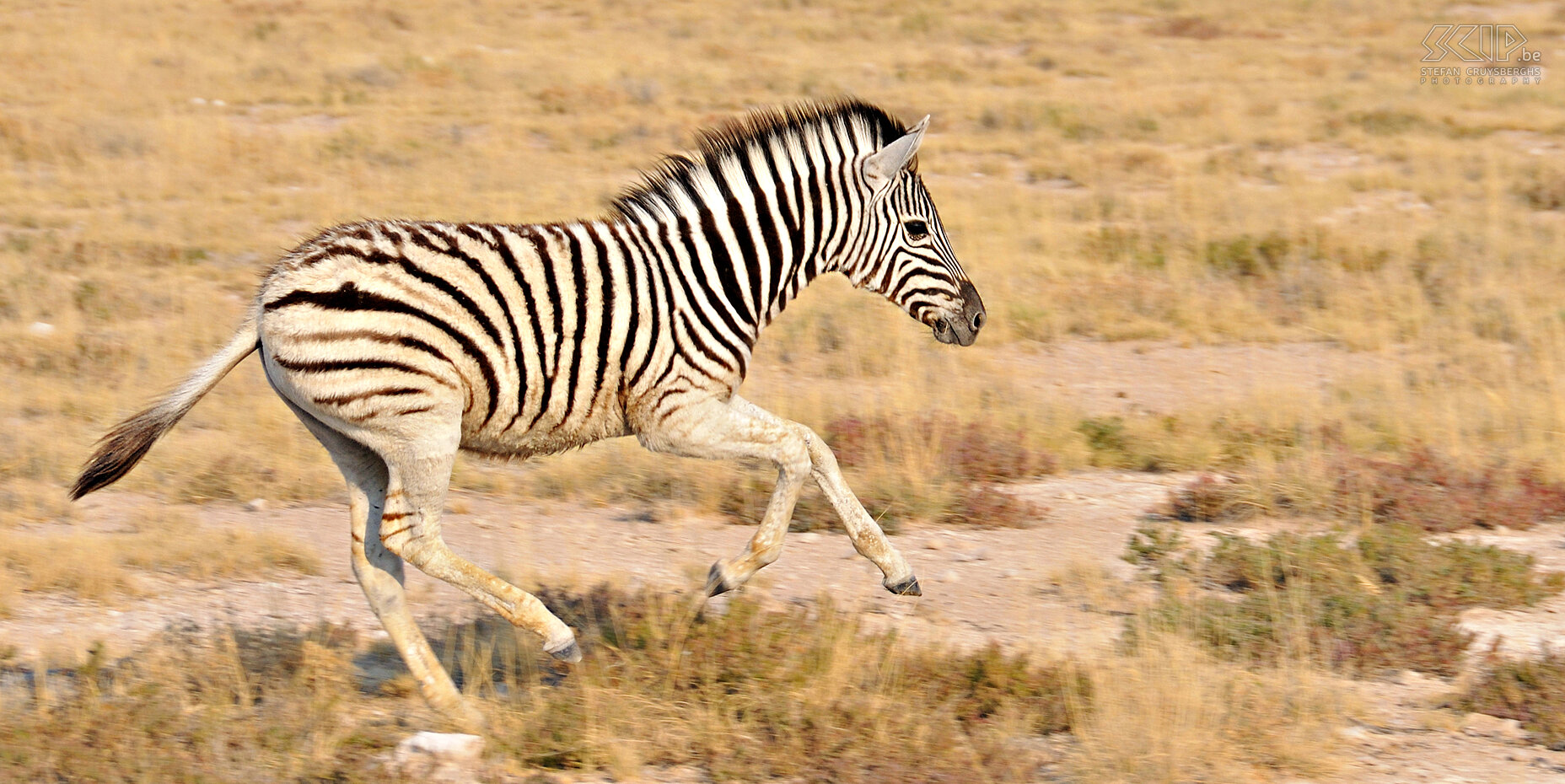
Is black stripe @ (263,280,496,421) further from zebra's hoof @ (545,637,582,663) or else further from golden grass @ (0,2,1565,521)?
golden grass @ (0,2,1565,521)

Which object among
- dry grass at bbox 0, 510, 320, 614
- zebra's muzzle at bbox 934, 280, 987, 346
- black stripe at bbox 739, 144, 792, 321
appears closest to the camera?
black stripe at bbox 739, 144, 792, 321

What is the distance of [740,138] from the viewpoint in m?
5.32

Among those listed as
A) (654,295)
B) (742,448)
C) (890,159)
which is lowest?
(742,448)

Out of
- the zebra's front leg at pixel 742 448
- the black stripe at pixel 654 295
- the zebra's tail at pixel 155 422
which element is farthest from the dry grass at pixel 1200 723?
the zebra's tail at pixel 155 422

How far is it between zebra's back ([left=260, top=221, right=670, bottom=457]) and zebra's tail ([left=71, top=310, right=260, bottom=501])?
0.63 feet

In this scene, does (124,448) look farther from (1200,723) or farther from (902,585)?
(1200,723)

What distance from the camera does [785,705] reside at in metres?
4.86

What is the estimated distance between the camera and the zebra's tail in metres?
4.72

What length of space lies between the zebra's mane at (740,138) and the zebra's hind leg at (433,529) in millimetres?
1130

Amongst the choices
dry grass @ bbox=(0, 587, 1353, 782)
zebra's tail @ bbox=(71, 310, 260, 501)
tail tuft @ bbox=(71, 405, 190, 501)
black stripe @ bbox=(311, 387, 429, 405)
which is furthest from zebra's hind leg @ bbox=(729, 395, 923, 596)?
tail tuft @ bbox=(71, 405, 190, 501)

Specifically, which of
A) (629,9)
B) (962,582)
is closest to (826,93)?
(629,9)

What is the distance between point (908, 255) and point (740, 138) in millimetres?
769

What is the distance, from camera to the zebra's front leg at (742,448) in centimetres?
508

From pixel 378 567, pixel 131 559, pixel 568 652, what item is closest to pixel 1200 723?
pixel 568 652
